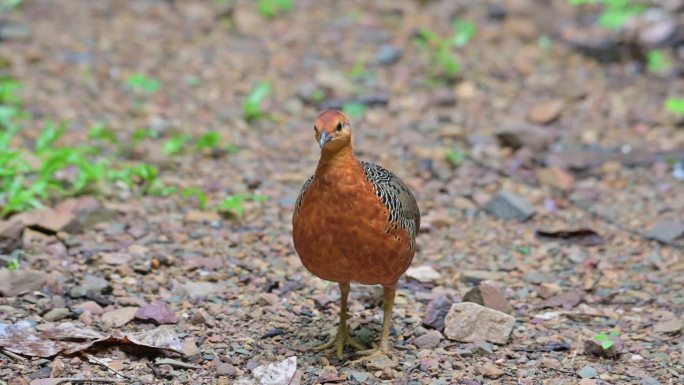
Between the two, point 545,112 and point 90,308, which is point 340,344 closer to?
point 90,308

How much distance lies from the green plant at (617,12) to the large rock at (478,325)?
616 cm

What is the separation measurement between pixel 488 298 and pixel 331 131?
161 cm

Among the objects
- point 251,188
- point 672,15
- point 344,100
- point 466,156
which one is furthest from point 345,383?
point 672,15

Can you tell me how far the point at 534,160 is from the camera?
7941 millimetres

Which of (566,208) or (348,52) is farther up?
(348,52)

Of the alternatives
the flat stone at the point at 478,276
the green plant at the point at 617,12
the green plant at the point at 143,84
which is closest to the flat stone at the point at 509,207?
the flat stone at the point at 478,276

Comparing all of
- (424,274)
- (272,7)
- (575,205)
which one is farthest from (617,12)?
(424,274)

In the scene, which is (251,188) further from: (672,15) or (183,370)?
(672,15)

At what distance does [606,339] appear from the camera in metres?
4.93

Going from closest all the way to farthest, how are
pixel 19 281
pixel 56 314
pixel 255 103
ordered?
pixel 56 314
pixel 19 281
pixel 255 103

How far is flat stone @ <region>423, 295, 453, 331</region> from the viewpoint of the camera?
16.9 feet

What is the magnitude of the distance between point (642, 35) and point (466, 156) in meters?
3.29

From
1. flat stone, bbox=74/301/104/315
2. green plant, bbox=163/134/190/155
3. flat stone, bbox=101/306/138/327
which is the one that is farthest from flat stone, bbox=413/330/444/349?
green plant, bbox=163/134/190/155

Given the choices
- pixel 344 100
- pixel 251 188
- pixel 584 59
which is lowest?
pixel 251 188
